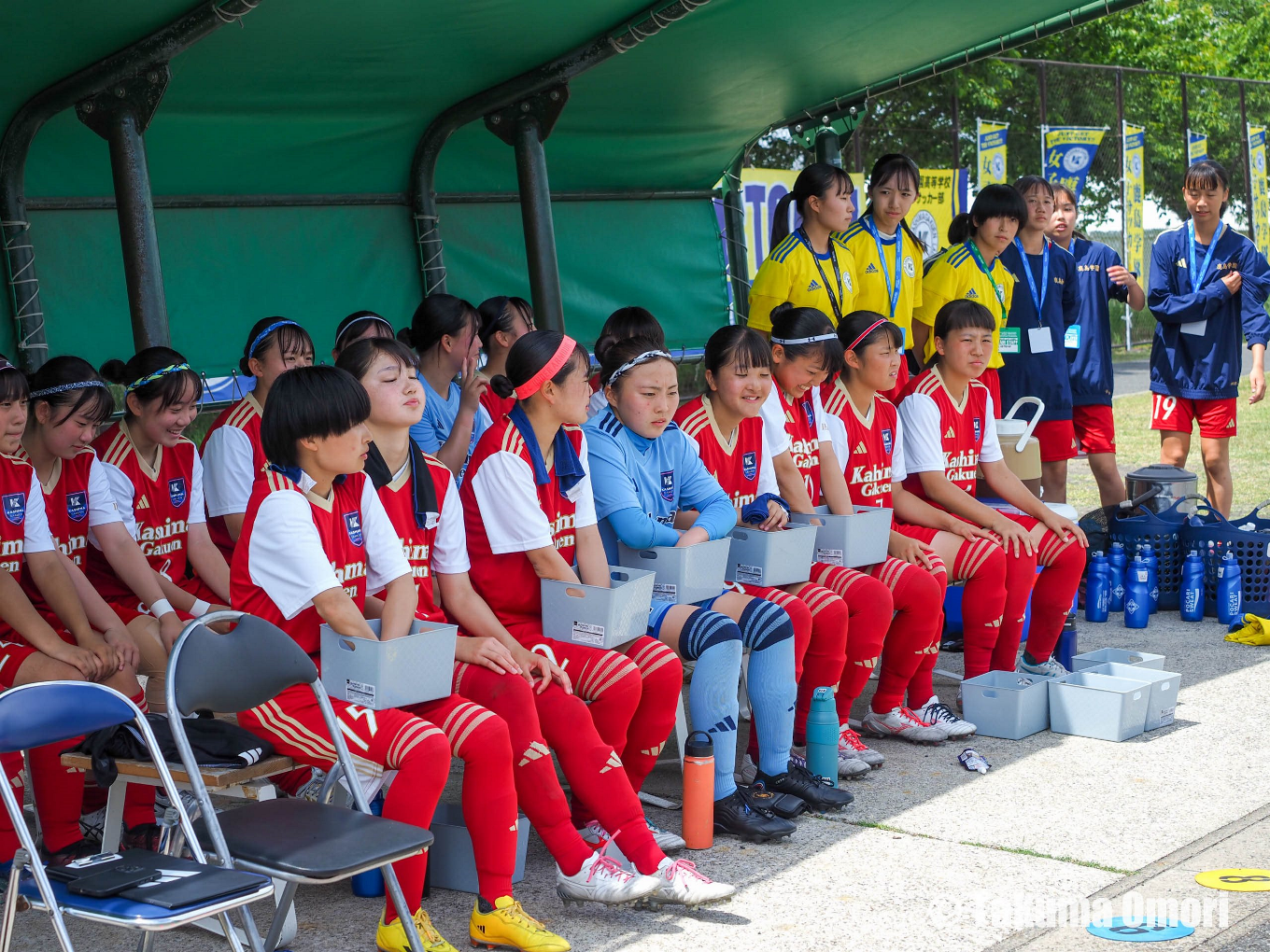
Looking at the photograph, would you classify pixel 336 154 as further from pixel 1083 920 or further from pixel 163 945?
pixel 1083 920

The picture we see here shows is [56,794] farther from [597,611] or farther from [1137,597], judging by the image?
[1137,597]

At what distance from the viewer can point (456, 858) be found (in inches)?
140

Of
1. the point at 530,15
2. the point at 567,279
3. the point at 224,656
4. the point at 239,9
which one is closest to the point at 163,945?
the point at 224,656

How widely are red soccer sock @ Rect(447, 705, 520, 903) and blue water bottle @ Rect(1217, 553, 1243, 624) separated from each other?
437 centimetres

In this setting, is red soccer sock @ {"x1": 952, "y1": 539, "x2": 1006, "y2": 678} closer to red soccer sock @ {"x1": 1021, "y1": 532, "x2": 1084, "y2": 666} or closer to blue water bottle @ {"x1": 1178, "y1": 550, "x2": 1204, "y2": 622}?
red soccer sock @ {"x1": 1021, "y1": 532, "x2": 1084, "y2": 666}

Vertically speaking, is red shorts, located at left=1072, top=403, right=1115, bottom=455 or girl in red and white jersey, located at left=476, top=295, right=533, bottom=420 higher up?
girl in red and white jersey, located at left=476, top=295, right=533, bottom=420

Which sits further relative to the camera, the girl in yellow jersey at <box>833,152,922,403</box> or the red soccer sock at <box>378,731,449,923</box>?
the girl in yellow jersey at <box>833,152,922,403</box>

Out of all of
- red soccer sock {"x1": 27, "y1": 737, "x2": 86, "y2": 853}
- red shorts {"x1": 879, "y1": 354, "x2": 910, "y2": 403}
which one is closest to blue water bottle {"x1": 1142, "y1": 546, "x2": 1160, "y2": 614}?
red shorts {"x1": 879, "y1": 354, "x2": 910, "y2": 403}

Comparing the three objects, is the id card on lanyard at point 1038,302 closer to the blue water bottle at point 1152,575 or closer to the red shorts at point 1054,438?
the red shorts at point 1054,438

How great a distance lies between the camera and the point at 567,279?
8.38 metres

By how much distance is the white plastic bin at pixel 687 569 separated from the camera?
398 cm

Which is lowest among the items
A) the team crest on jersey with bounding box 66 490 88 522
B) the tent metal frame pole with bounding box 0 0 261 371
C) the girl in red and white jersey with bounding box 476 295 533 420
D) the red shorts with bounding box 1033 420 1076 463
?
the red shorts with bounding box 1033 420 1076 463

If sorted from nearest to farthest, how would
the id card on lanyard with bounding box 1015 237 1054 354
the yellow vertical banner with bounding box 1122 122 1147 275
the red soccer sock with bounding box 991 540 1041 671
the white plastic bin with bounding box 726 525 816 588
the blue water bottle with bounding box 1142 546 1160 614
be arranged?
the white plastic bin with bounding box 726 525 816 588, the red soccer sock with bounding box 991 540 1041 671, the blue water bottle with bounding box 1142 546 1160 614, the id card on lanyard with bounding box 1015 237 1054 354, the yellow vertical banner with bounding box 1122 122 1147 275

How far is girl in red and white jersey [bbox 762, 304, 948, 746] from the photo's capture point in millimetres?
4539
